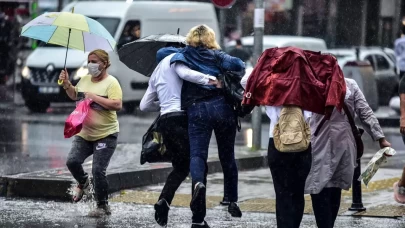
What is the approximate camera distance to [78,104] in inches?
385

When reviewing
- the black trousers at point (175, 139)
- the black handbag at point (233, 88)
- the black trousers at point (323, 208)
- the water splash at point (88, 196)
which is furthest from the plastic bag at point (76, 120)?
the black trousers at point (323, 208)

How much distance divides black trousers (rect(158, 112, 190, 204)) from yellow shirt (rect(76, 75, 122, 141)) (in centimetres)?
92

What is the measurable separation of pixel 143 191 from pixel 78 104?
2064mm

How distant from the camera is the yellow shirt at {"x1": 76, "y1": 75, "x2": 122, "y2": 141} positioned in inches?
383

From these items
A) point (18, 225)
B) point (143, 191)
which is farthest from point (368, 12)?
point (18, 225)

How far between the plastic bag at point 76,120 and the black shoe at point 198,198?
58.7 inches

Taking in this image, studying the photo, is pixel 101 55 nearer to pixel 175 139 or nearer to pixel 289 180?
pixel 175 139

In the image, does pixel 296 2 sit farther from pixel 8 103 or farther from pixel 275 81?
pixel 275 81

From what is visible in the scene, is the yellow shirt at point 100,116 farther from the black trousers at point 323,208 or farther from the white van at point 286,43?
the white van at point 286,43

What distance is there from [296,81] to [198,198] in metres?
1.67

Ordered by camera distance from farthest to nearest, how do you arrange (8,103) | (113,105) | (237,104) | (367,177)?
(8,103) → (113,105) → (237,104) → (367,177)

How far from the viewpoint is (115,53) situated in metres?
22.8

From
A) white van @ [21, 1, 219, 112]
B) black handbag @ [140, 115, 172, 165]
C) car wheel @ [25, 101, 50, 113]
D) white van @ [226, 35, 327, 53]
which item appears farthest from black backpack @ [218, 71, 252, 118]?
white van @ [226, 35, 327, 53]

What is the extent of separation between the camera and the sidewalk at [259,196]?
1029 centimetres
